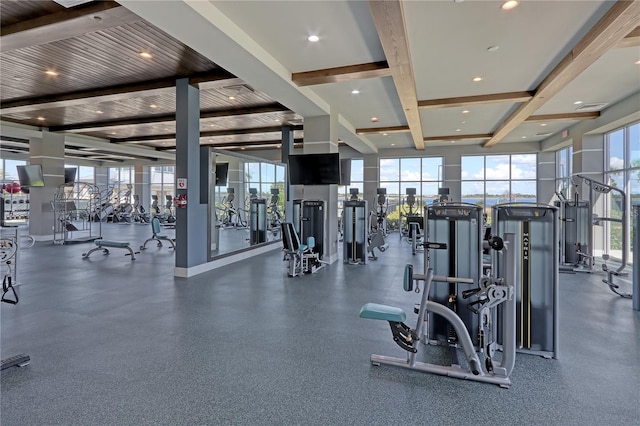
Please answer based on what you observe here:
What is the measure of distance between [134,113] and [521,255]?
937cm

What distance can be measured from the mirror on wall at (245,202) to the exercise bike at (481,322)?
4.74 metres

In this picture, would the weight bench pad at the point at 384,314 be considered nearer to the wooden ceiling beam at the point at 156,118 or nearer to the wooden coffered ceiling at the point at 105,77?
the wooden coffered ceiling at the point at 105,77

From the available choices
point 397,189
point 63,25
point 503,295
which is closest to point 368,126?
point 397,189

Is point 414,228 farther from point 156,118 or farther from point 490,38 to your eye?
point 156,118

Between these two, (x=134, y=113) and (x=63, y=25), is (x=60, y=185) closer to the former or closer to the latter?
(x=134, y=113)

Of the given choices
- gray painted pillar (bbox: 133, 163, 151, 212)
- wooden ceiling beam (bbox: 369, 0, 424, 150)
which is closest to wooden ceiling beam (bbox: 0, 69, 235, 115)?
wooden ceiling beam (bbox: 369, 0, 424, 150)

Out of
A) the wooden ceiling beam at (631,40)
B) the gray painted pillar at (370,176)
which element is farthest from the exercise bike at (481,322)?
the gray painted pillar at (370,176)

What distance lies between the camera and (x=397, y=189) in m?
14.2

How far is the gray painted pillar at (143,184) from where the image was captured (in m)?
18.3

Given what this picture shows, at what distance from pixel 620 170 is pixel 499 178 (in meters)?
5.31

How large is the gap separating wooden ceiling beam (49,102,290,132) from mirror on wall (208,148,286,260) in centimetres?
125

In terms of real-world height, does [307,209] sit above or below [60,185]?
below

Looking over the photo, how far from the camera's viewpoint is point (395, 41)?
12.8 ft

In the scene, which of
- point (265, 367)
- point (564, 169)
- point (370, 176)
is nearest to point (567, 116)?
point (564, 169)
